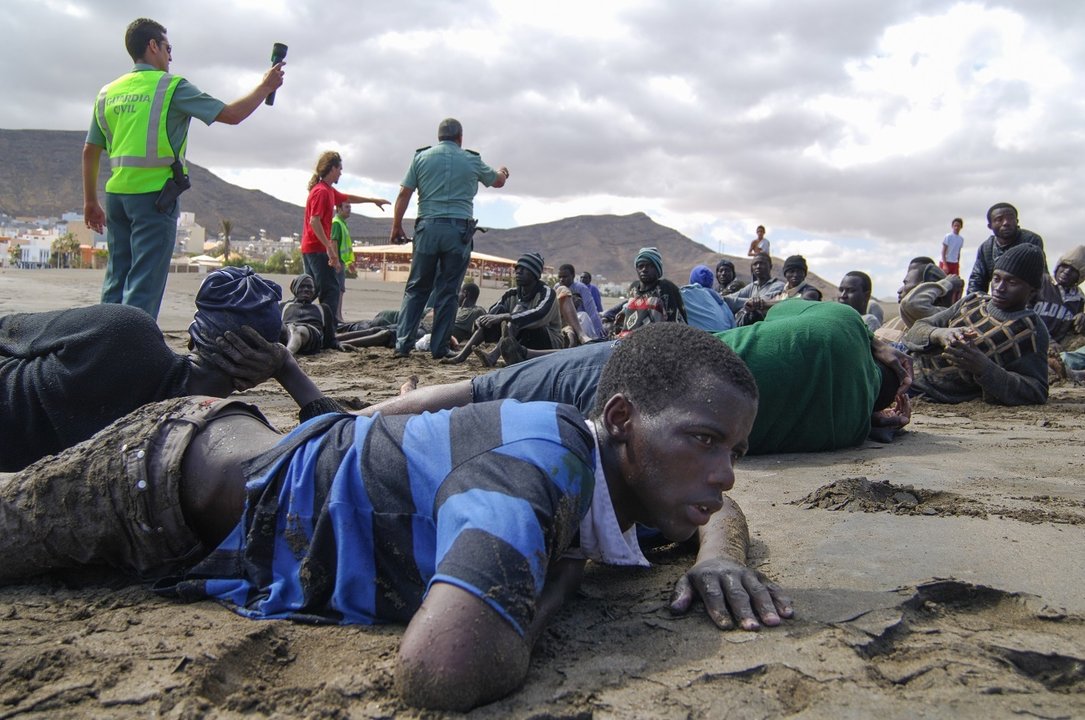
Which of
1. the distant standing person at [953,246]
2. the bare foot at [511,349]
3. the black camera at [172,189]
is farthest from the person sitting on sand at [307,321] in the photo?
the distant standing person at [953,246]

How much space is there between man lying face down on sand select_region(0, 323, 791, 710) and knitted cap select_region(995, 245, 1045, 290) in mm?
4125

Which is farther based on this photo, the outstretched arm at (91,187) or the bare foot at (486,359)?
the bare foot at (486,359)

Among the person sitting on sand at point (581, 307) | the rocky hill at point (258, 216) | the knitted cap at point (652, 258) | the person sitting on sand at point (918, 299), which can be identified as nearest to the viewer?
the person sitting on sand at point (918, 299)

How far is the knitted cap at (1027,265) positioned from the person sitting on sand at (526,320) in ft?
11.9

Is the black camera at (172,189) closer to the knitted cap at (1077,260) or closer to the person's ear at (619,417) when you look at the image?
the person's ear at (619,417)

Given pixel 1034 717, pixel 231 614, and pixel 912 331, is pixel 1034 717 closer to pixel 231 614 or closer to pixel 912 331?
pixel 231 614

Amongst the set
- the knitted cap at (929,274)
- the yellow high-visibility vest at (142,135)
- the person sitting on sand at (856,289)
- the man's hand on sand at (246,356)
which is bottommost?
the man's hand on sand at (246,356)

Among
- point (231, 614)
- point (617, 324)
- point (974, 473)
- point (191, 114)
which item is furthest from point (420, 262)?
point (231, 614)

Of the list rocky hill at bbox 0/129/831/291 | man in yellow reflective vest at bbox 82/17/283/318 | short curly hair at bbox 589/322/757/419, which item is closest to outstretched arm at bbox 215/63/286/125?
man in yellow reflective vest at bbox 82/17/283/318

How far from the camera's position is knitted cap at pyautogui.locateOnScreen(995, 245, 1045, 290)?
5.18 m

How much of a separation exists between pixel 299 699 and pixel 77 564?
0.90 m

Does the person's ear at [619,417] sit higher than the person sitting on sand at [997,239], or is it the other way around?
the person sitting on sand at [997,239]

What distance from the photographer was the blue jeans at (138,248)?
177 inches

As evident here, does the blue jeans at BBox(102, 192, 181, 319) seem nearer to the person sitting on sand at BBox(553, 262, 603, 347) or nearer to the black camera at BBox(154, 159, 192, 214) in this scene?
the black camera at BBox(154, 159, 192, 214)
